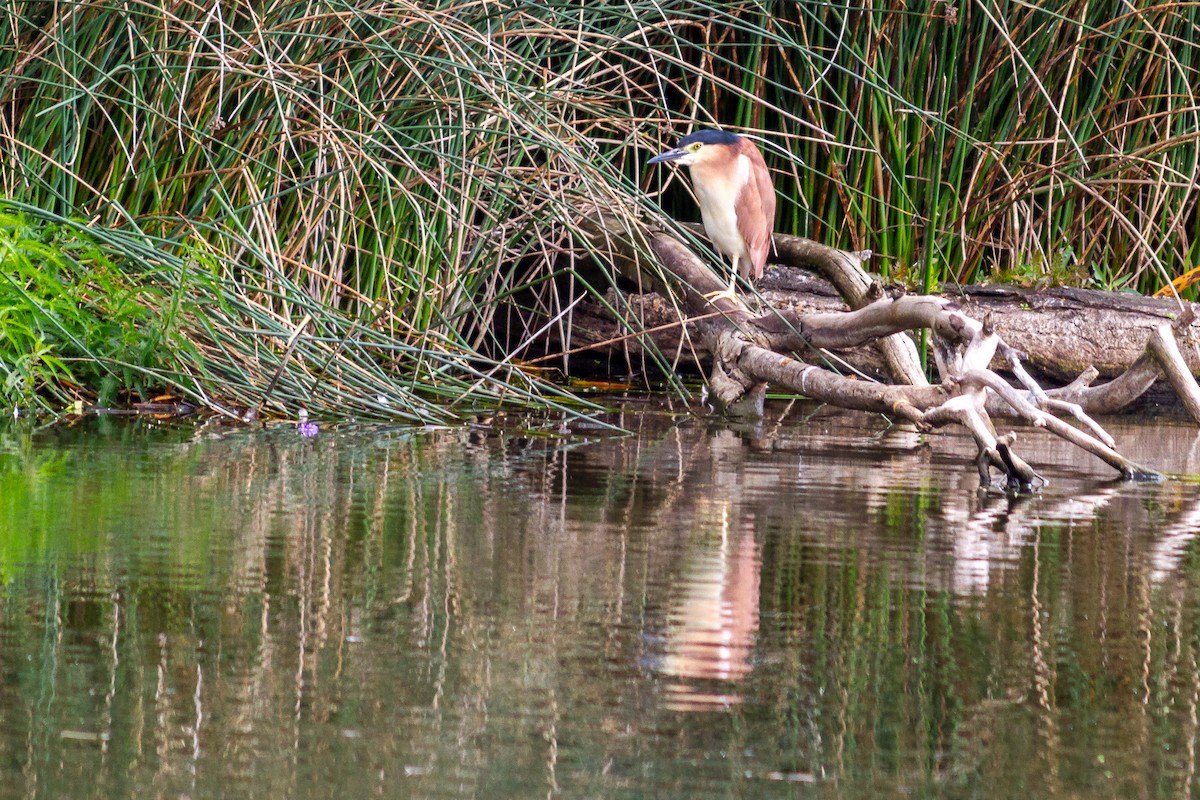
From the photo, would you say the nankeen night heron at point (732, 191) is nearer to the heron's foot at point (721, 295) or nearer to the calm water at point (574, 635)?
the heron's foot at point (721, 295)

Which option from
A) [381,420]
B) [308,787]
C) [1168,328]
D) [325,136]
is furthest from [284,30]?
[308,787]

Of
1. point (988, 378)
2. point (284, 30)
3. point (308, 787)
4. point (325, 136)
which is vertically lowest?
point (308, 787)

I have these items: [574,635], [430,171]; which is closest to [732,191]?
[430,171]

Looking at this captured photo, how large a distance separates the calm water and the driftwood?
0.31 m

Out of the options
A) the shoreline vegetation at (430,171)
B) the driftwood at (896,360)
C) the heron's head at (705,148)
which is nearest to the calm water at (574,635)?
the driftwood at (896,360)

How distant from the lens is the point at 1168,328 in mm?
4363

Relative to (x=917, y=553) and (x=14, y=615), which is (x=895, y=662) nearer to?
(x=917, y=553)

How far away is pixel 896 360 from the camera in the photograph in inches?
214

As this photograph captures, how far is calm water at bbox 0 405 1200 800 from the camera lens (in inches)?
59.9

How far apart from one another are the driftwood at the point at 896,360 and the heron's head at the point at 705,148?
0.39 meters

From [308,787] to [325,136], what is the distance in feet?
12.9

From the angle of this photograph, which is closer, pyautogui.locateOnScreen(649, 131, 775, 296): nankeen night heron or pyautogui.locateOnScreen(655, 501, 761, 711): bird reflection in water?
pyautogui.locateOnScreen(655, 501, 761, 711): bird reflection in water

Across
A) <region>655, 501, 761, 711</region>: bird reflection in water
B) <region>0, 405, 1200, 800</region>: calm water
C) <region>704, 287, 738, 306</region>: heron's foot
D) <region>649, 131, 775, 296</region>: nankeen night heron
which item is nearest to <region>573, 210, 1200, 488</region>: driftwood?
<region>704, 287, 738, 306</region>: heron's foot

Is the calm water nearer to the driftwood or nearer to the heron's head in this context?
the driftwood
